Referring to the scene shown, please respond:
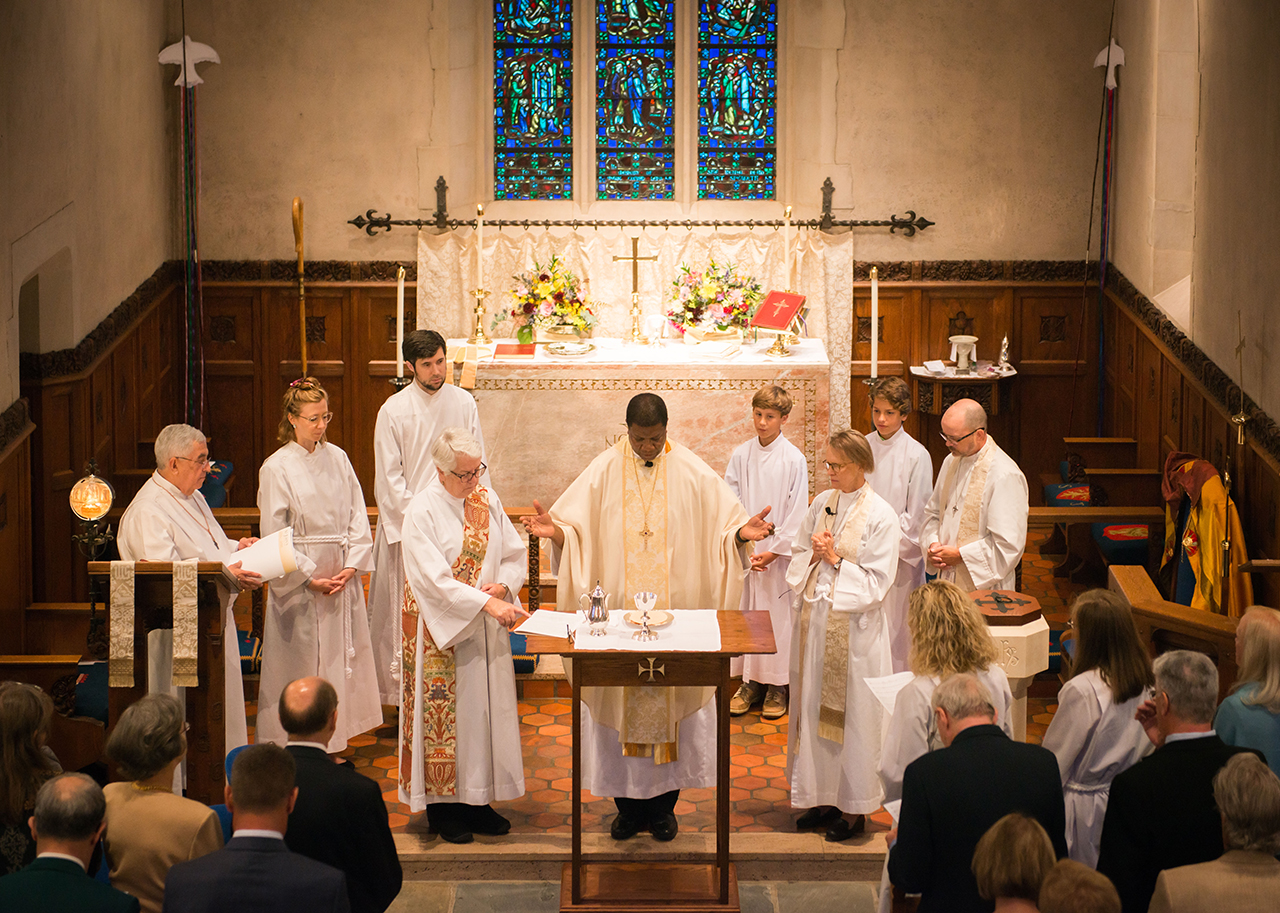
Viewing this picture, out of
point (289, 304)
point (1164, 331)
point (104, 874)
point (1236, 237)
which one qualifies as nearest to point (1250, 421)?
point (1236, 237)

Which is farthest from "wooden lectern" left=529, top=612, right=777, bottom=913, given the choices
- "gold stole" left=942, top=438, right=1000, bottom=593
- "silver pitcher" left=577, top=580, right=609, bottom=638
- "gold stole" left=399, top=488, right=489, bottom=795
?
"gold stole" left=942, top=438, right=1000, bottom=593

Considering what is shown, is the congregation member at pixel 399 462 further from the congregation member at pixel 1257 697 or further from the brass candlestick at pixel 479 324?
the congregation member at pixel 1257 697

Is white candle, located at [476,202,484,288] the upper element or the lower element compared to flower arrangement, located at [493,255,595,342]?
upper

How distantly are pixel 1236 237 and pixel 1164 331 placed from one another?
62.6 inches

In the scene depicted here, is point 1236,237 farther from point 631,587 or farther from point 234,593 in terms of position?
point 234,593

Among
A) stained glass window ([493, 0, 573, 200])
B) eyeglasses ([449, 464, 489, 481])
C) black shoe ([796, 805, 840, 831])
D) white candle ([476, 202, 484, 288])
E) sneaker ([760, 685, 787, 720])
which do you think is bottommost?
black shoe ([796, 805, 840, 831])

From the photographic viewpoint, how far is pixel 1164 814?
4207mm

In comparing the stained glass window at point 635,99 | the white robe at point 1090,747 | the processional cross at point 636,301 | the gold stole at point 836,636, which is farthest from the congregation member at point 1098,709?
the stained glass window at point 635,99

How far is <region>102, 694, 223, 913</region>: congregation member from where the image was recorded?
4.23 metres

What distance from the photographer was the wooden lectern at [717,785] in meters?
5.66

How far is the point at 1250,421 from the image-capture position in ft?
24.4

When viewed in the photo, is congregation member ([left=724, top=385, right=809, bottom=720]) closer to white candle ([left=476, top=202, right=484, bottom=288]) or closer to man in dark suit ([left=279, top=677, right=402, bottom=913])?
man in dark suit ([left=279, top=677, right=402, bottom=913])

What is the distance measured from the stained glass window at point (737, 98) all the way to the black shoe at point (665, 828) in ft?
22.1

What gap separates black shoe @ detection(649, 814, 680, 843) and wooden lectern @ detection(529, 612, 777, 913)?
0.18 meters
